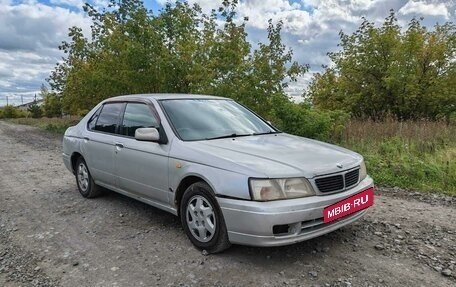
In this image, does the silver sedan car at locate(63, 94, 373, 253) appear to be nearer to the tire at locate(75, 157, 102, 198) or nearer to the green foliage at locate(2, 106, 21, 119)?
the tire at locate(75, 157, 102, 198)

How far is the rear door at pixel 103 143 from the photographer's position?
506 cm

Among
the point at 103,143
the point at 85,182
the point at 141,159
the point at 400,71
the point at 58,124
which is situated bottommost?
the point at 58,124

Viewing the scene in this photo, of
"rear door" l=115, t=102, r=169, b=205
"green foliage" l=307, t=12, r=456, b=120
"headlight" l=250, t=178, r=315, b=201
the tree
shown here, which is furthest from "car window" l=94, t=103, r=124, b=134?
the tree

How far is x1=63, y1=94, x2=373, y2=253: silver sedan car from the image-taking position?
320cm

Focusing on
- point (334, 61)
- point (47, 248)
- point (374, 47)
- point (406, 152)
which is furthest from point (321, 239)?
point (334, 61)

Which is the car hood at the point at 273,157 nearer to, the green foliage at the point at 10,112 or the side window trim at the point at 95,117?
the side window trim at the point at 95,117

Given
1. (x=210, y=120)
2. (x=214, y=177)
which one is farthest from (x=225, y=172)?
(x=210, y=120)

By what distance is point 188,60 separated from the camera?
38.4 feet

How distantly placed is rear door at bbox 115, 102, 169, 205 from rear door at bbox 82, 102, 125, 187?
185 mm

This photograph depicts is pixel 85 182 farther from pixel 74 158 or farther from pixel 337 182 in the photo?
pixel 337 182

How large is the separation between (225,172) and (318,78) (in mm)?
17954

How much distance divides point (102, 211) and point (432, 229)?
13.6 feet

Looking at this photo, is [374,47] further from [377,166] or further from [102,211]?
[102,211]

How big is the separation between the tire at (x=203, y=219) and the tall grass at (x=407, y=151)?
3964 millimetres
